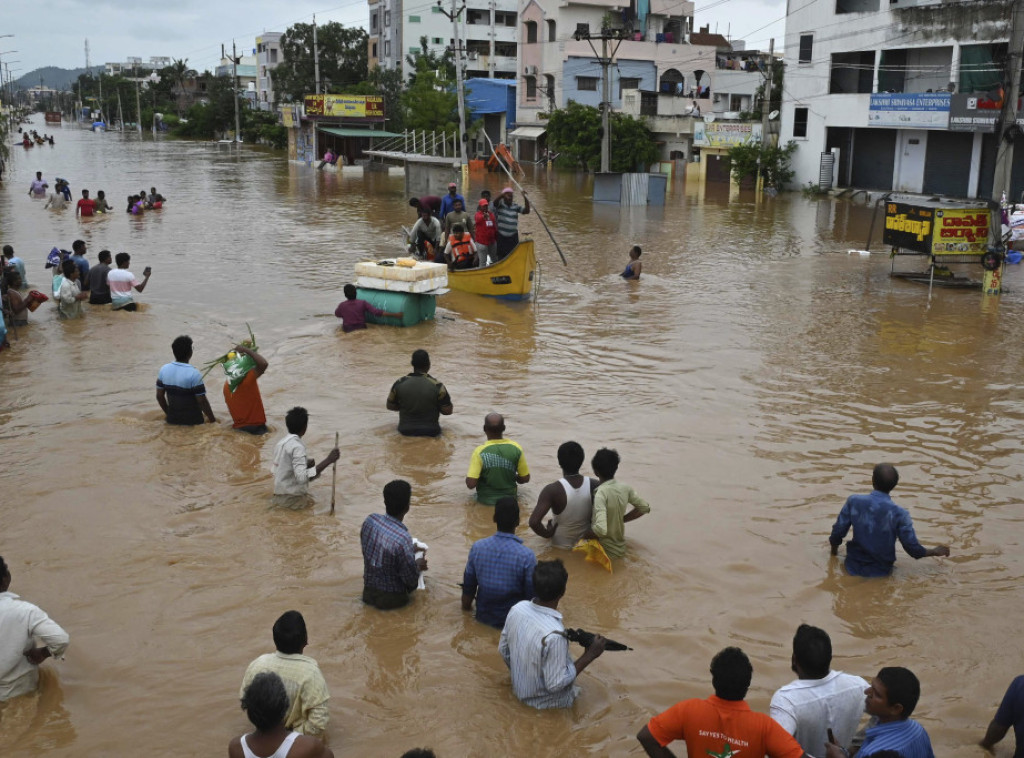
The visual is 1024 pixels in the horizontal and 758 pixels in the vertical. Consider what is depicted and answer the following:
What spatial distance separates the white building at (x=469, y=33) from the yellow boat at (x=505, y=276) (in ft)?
202

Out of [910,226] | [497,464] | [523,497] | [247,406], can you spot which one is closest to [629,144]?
Result: [910,226]

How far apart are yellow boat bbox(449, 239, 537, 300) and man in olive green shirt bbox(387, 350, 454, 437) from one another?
7.91 metres

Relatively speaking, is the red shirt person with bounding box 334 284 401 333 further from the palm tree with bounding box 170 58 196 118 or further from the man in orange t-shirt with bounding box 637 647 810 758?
the palm tree with bounding box 170 58 196 118

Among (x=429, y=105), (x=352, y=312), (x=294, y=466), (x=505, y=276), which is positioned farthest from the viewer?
(x=429, y=105)

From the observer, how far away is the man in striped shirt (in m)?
5.62

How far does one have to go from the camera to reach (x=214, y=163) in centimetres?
6247

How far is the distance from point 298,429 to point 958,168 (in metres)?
36.1

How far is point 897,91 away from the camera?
40062 millimetres

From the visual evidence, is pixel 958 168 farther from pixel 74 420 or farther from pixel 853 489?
pixel 74 420

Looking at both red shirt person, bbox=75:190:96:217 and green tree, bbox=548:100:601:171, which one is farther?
green tree, bbox=548:100:601:171

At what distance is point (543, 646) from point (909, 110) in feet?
124

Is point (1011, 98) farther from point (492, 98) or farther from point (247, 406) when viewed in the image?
point (492, 98)

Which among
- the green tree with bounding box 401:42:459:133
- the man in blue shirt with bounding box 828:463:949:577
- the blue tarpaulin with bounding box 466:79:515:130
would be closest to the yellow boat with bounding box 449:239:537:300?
the man in blue shirt with bounding box 828:463:949:577

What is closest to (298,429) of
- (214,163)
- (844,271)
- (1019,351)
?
(1019,351)
